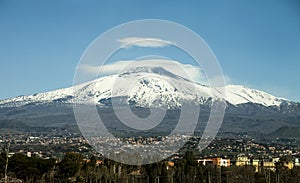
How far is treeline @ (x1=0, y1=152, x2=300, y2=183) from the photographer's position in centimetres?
3059

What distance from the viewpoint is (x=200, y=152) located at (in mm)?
65688

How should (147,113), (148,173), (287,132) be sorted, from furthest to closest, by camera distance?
1. (287,132)
2. (147,113)
3. (148,173)

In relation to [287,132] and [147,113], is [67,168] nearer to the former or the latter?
[147,113]

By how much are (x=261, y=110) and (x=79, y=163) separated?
6533 inches

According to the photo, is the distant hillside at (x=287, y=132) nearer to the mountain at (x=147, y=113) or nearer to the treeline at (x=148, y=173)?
the mountain at (x=147, y=113)

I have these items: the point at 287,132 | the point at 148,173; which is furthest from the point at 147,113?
the point at 148,173

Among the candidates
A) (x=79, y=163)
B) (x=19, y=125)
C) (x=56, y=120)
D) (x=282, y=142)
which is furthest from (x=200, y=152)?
(x=56, y=120)

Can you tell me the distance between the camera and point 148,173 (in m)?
34.1

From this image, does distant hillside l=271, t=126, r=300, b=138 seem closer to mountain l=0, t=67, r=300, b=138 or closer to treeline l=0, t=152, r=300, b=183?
mountain l=0, t=67, r=300, b=138

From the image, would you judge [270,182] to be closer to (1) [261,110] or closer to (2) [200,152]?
(2) [200,152]

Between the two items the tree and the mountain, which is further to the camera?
the mountain

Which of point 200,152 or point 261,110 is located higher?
point 261,110

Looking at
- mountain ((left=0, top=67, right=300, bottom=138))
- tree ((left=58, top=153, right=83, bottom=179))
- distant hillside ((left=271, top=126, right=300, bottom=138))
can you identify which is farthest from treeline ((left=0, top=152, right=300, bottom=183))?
distant hillside ((left=271, top=126, right=300, bottom=138))

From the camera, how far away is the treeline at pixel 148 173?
100 ft
